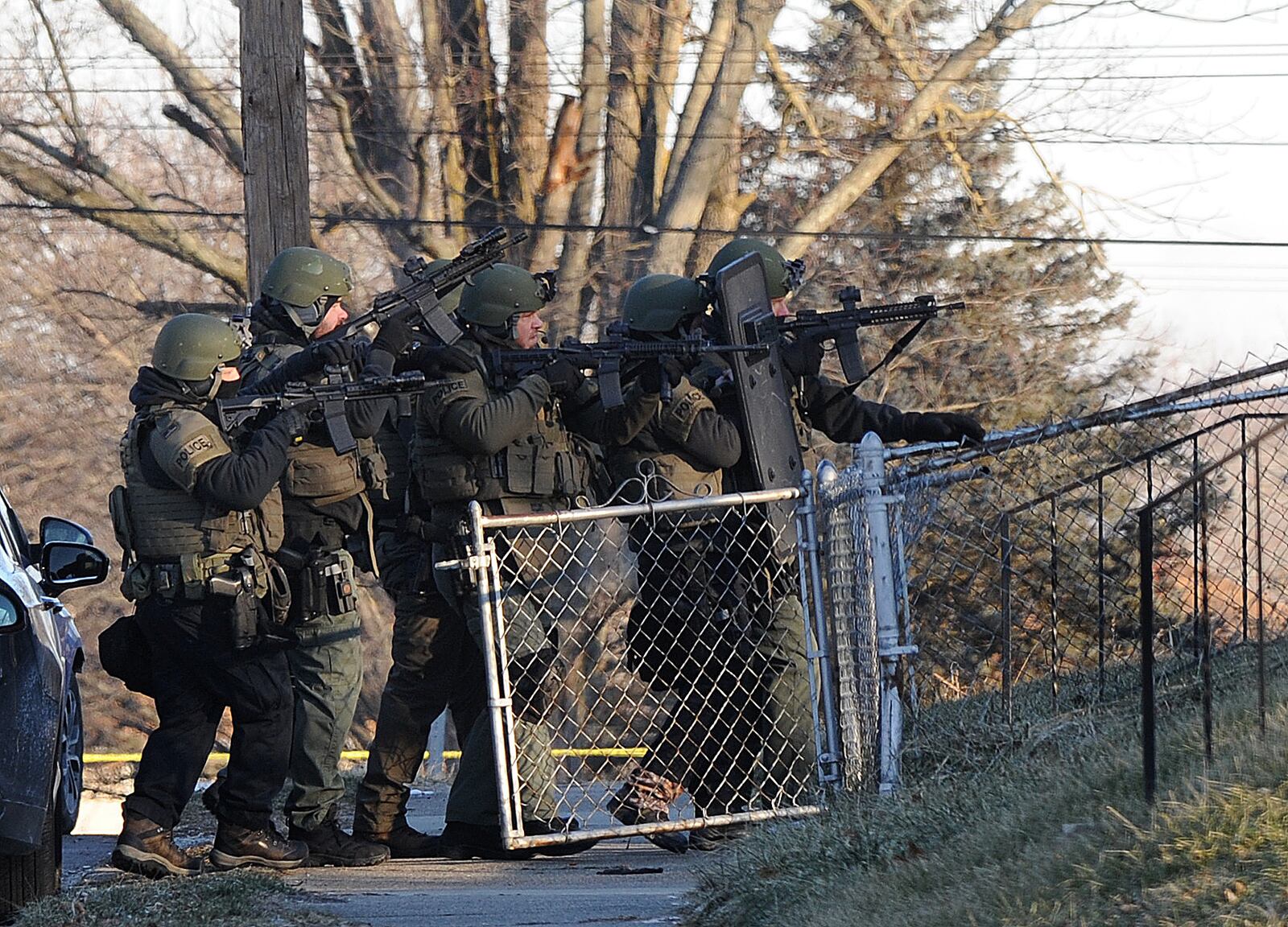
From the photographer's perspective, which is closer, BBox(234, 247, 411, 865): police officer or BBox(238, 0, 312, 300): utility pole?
BBox(234, 247, 411, 865): police officer

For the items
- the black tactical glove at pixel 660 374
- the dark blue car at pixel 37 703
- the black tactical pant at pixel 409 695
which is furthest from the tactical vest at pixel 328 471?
the black tactical glove at pixel 660 374

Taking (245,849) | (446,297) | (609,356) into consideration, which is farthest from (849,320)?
(245,849)

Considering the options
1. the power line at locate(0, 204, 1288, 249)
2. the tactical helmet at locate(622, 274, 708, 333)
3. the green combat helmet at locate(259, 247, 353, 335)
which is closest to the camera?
the green combat helmet at locate(259, 247, 353, 335)

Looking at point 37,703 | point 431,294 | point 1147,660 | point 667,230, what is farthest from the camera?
point 667,230

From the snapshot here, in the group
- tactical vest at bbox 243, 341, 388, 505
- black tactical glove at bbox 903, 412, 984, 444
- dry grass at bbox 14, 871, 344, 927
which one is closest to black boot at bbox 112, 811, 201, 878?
dry grass at bbox 14, 871, 344, 927

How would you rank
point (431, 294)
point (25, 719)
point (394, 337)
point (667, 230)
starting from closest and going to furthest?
point (25, 719)
point (394, 337)
point (431, 294)
point (667, 230)

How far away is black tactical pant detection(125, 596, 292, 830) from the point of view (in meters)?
5.80

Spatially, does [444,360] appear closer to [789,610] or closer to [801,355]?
[801,355]

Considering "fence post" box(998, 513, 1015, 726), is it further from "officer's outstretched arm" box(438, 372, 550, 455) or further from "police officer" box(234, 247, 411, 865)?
"police officer" box(234, 247, 411, 865)

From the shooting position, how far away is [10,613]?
4.62 metres

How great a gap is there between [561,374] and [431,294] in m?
0.69

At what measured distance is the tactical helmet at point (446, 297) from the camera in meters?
6.79

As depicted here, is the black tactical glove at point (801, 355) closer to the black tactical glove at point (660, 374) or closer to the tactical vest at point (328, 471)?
the black tactical glove at point (660, 374)

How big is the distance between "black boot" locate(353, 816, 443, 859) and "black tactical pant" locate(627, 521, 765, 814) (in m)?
0.91
